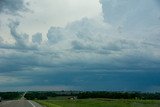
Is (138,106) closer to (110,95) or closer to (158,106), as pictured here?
(158,106)

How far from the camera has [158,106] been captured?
4419 centimetres

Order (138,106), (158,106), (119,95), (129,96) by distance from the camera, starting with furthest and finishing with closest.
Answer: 1. (119,95)
2. (129,96)
3. (138,106)
4. (158,106)

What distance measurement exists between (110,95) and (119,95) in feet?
32.3

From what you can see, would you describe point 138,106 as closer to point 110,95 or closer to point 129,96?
point 129,96

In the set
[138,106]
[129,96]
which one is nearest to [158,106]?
[138,106]

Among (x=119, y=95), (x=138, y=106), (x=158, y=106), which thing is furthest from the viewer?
(x=119, y=95)

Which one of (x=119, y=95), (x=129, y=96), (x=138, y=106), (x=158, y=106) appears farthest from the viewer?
(x=119, y=95)

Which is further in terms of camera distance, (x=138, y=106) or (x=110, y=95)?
(x=110, y=95)

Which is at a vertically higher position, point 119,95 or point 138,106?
point 119,95

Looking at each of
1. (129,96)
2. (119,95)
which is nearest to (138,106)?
(129,96)

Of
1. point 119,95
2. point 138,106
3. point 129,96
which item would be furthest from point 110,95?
point 138,106

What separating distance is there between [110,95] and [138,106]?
149461 mm

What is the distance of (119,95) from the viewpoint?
189 metres

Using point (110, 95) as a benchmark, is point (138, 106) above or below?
below
